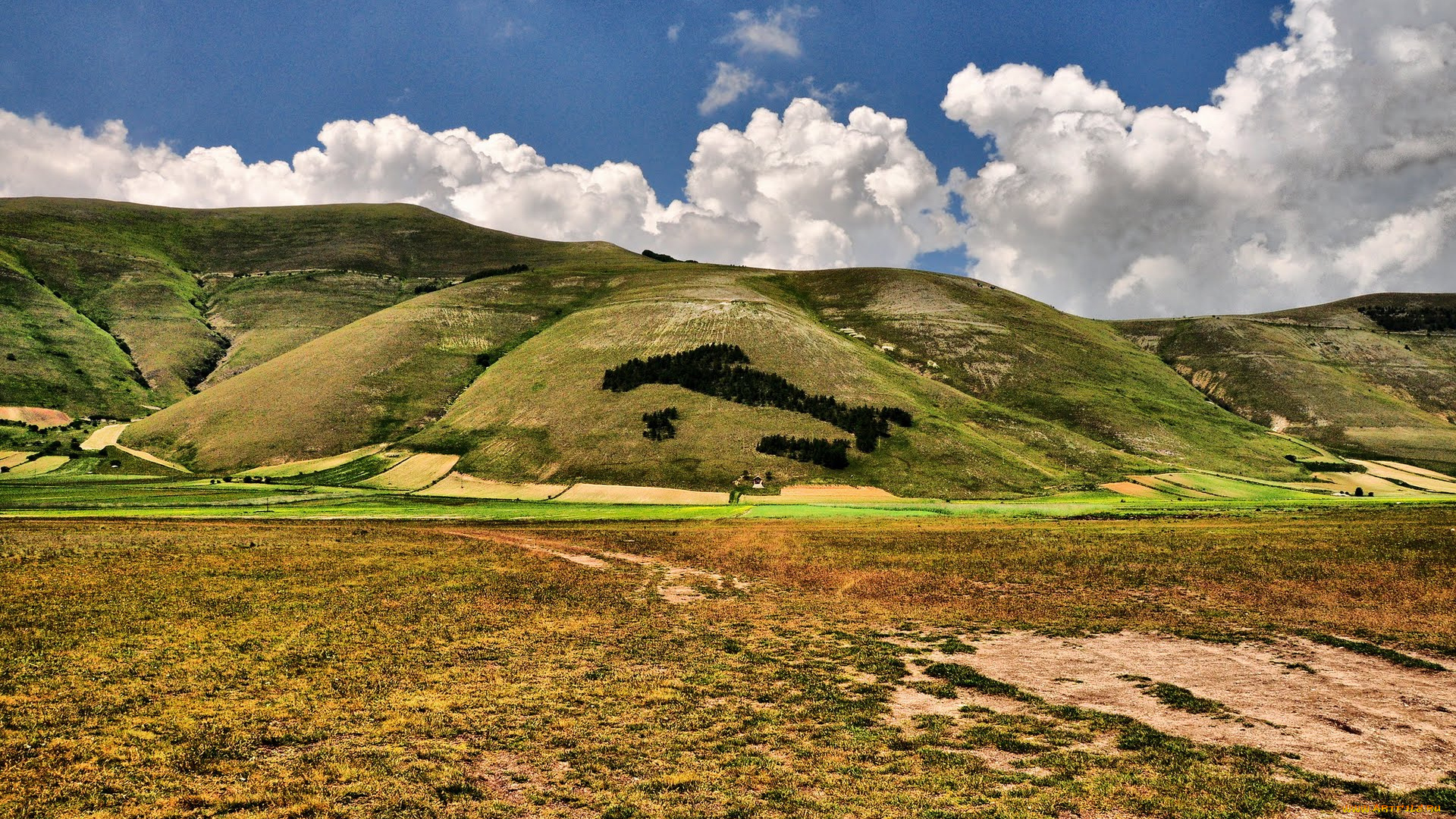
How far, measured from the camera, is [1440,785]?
12.9 m

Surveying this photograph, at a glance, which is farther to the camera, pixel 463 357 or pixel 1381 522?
pixel 463 357

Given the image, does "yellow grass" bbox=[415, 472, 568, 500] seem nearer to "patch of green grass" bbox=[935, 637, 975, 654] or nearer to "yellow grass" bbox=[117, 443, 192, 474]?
"yellow grass" bbox=[117, 443, 192, 474]

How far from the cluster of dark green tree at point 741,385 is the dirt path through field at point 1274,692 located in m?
98.3

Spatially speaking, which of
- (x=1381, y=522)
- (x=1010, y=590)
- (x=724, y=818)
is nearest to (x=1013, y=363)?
(x=1381, y=522)

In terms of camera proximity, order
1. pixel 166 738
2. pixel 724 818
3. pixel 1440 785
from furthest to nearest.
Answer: pixel 166 738 < pixel 1440 785 < pixel 724 818

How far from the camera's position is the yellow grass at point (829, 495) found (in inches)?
4050

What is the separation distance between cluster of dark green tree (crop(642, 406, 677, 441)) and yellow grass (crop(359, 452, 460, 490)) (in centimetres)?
3741

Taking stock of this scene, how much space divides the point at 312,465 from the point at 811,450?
97.2m

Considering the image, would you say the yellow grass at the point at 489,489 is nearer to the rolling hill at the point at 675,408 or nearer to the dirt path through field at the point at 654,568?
the rolling hill at the point at 675,408

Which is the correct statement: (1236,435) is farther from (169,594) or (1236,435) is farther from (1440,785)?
(169,594)

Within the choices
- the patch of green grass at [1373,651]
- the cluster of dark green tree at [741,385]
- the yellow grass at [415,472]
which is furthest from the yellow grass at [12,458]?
the patch of green grass at [1373,651]

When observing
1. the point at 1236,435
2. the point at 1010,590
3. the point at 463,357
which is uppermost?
the point at 463,357

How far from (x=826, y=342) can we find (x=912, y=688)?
152545 mm

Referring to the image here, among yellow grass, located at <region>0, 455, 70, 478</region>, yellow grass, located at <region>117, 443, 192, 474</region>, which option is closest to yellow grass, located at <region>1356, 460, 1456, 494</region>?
yellow grass, located at <region>117, 443, 192, 474</region>
